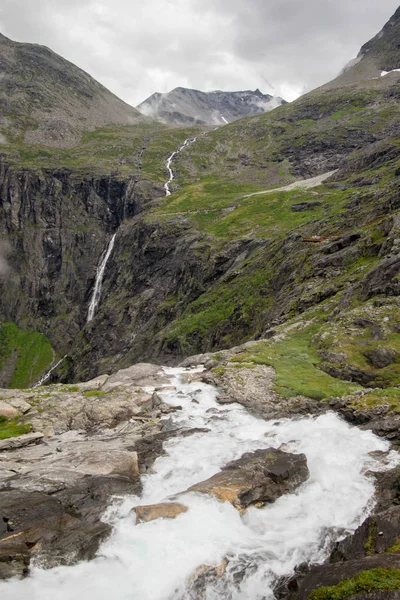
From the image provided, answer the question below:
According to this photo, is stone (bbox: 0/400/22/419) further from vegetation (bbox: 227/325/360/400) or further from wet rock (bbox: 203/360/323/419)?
vegetation (bbox: 227/325/360/400)

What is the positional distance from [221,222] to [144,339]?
157ft

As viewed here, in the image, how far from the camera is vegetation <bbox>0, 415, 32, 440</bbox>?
21.6 meters

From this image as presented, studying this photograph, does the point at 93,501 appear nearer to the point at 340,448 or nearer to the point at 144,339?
the point at 340,448

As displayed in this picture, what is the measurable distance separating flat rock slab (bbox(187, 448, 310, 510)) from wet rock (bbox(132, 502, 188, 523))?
134 cm

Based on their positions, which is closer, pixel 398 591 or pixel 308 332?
pixel 398 591

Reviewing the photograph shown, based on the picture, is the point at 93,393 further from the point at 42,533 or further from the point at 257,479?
the point at 257,479

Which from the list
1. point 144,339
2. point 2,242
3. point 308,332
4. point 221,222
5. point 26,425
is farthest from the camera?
point 2,242

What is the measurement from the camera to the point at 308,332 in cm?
3678

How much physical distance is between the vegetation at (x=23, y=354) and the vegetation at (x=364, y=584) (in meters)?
136

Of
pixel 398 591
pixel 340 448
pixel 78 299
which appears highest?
pixel 398 591

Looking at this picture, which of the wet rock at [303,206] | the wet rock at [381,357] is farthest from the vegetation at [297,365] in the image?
the wet rock at [303,206]

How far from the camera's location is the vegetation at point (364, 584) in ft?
29.0

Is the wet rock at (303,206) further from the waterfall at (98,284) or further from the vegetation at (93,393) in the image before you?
the vegetation at (93,393)

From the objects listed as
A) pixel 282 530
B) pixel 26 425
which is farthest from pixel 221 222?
pixel 282 530
